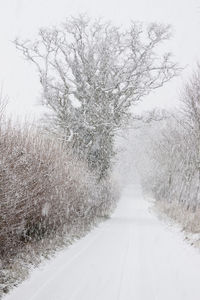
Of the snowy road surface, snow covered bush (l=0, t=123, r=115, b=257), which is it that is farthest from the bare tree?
the snowy road surface

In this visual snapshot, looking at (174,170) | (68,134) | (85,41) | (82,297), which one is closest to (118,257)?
(82,297)

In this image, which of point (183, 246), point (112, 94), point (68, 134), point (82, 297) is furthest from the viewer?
point (112, 94)

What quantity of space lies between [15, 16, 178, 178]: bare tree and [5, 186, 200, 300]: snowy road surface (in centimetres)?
1215

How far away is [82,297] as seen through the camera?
22.7 ft

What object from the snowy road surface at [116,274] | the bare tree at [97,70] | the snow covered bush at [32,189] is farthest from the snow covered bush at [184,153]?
the snowy road surface at [116,274]

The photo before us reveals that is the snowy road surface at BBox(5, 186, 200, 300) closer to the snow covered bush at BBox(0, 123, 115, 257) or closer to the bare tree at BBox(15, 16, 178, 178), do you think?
the snow covered bush at BBox(0, 123, 115, 257)

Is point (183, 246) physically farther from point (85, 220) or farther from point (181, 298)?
point (181, 298)

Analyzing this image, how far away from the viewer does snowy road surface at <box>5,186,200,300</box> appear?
7.17 meters

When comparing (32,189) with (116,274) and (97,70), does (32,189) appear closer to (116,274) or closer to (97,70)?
(116,274)

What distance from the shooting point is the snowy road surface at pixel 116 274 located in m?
7.17

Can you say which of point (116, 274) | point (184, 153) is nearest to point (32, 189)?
point (116, 274)

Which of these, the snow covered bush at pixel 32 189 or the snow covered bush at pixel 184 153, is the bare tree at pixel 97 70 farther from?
the snow covered bush at pixel 32 189

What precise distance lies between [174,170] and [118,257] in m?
25.6

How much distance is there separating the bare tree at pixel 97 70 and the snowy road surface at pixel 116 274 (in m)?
12.1
